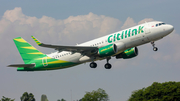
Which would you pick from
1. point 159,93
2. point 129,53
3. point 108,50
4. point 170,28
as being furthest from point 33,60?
point 159,93

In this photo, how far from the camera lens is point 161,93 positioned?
8644cm

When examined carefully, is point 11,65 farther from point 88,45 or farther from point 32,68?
point 88,45

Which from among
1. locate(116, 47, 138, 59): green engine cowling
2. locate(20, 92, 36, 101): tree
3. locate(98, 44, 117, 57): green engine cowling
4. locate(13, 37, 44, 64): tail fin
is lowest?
locate(98, 44, 117, 57): green engine cowling

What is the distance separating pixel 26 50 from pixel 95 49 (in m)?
15.8

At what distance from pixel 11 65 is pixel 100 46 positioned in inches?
646

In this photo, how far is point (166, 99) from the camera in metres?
82.5

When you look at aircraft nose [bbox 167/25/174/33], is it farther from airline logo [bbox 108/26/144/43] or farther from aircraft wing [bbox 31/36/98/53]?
aircraft wing [bbox 31/36/98/53]

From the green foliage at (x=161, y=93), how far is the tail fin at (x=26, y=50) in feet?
129

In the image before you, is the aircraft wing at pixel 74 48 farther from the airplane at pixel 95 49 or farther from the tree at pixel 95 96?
the tree at pixel 95 96

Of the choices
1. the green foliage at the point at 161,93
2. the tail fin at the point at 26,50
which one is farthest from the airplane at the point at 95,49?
the green foliage at the point at 161,93

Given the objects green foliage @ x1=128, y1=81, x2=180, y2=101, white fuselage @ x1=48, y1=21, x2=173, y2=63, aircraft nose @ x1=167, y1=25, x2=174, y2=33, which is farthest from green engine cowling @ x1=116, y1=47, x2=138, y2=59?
green foliage @ x1=128, y1=81, x2=180, y2=101

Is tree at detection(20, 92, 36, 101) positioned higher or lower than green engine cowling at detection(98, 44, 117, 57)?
higher

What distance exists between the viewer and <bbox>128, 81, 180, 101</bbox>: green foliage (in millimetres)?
82875

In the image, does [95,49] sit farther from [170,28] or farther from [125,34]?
[170,28]
